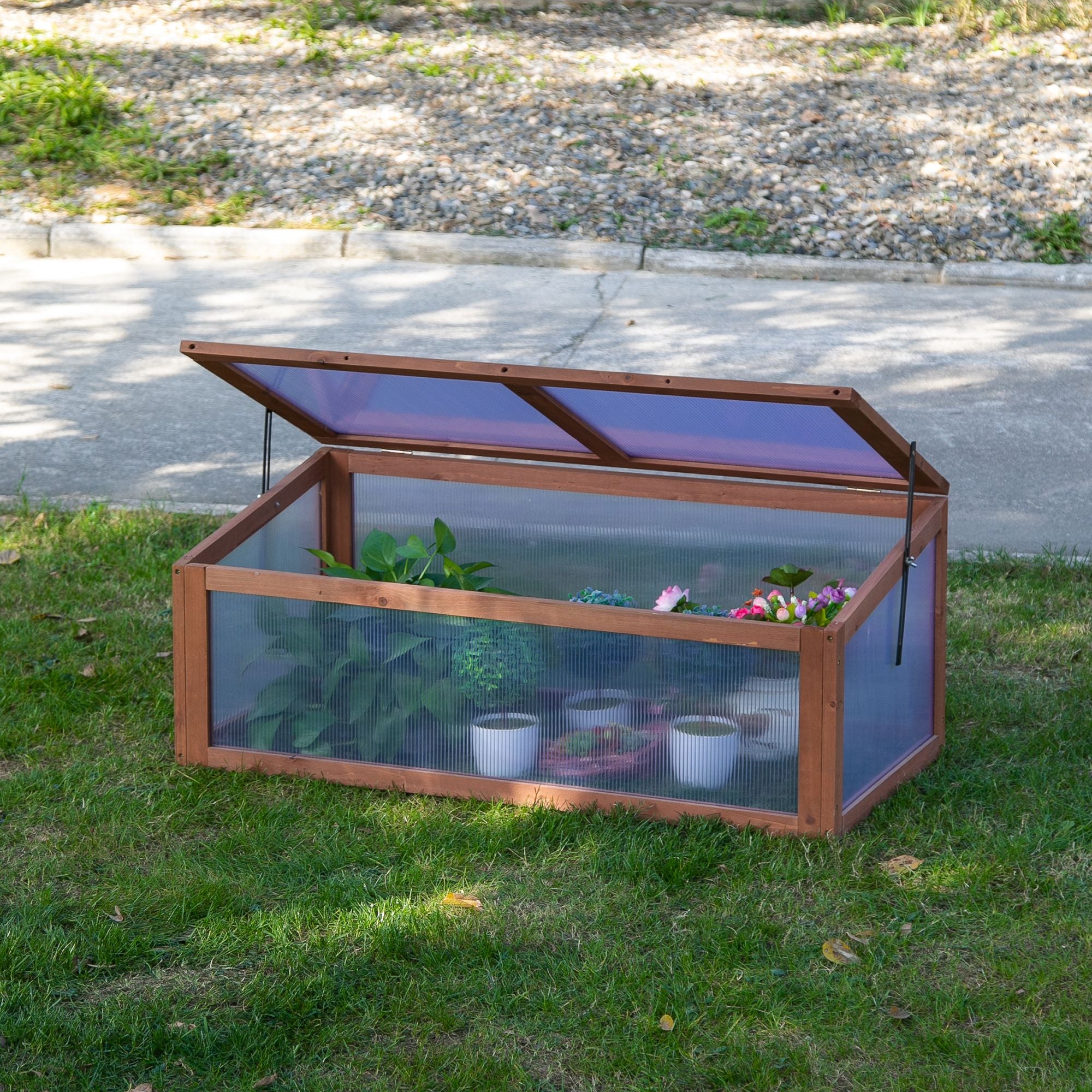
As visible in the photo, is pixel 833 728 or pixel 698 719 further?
pixel 698 719

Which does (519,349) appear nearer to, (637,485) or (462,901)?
(637,485)

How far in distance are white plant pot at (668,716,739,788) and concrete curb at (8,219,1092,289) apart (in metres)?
6.18

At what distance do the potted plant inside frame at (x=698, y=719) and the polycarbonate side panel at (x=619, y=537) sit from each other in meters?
0.81

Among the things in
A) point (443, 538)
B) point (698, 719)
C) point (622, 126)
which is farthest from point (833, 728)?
point (622, 126)

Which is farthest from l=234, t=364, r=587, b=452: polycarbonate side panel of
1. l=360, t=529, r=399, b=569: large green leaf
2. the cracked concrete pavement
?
the cracked concrete pavement

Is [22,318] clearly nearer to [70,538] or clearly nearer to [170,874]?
[70,538]

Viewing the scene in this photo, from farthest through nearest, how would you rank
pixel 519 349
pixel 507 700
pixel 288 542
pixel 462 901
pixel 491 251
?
1. pixel 491 251
2. pixel 519 349
3. pixel 288 542
4. pixel 507 700
5. pixel 462 901

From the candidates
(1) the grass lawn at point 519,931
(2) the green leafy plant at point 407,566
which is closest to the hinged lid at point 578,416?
(2) the green leafy plant at point 407,566

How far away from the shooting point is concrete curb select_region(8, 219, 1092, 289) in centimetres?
915

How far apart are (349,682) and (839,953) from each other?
1443 mm

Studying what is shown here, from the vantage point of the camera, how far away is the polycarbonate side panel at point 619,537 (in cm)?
421

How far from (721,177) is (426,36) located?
365cm

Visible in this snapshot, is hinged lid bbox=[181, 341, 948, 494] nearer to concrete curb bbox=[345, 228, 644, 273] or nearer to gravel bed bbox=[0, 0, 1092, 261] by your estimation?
concrete curb bbox=[345, 228, 644, 273]

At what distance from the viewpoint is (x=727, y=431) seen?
3926 millimetres
